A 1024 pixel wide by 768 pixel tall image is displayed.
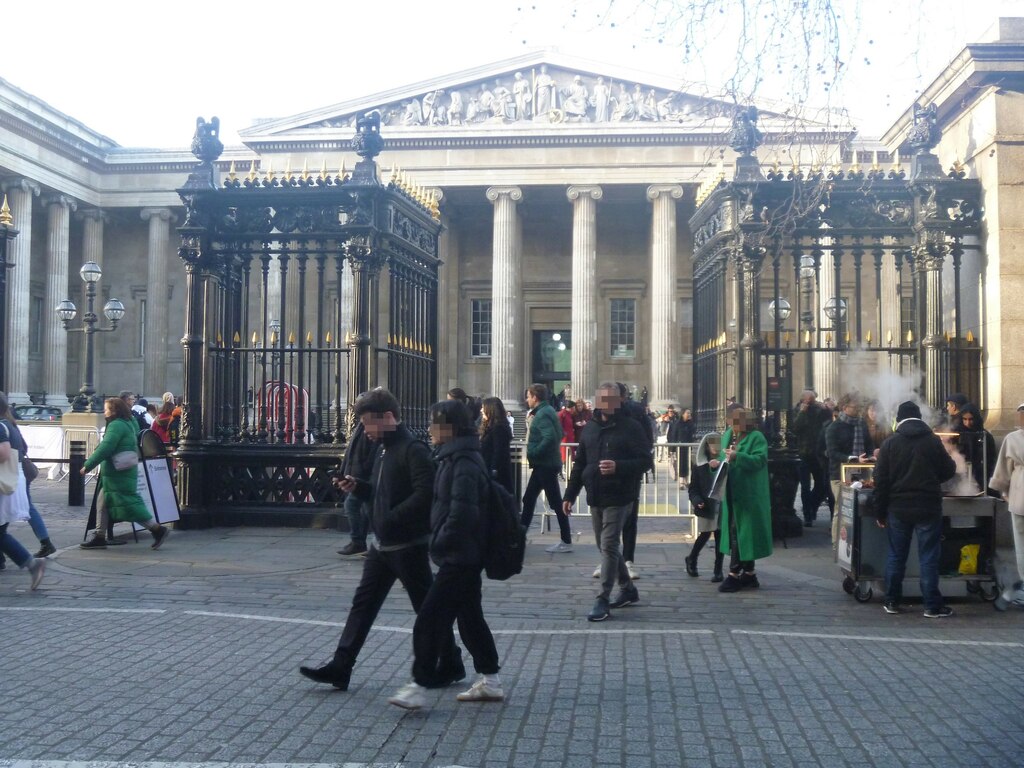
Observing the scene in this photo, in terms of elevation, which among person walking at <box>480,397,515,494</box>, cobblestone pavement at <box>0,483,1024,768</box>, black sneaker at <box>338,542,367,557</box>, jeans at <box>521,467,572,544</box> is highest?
person walking at <box>480,397,515,494</box>

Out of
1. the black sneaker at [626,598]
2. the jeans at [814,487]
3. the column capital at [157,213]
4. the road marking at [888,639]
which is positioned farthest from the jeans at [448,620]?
the column capital at [157,213]

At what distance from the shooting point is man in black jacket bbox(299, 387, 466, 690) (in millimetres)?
5562

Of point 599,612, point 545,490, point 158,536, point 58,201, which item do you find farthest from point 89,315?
point 58,201

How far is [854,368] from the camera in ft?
47.1

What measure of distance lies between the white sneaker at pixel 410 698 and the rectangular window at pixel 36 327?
4478 centimetres

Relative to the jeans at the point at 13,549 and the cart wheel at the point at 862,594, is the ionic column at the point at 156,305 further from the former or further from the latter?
the cart wheel at the point at 862,594

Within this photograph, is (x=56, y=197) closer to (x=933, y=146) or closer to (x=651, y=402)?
(x=651, y=402)

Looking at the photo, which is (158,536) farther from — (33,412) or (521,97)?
(521,97)

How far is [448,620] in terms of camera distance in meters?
5.48

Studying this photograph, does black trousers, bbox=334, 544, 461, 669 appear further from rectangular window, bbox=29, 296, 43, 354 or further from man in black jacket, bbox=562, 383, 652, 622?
rectangular window, bbox=29, 296, 43, 354

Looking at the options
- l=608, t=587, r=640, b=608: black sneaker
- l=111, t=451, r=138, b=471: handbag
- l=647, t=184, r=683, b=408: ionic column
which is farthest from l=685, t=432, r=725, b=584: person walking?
l=647, t=184, r=683, b=408: ionic column

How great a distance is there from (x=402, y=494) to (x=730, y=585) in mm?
4576

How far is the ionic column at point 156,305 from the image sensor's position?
151 ft

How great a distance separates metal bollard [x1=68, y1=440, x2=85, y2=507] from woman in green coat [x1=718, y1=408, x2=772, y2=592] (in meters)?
11.1
